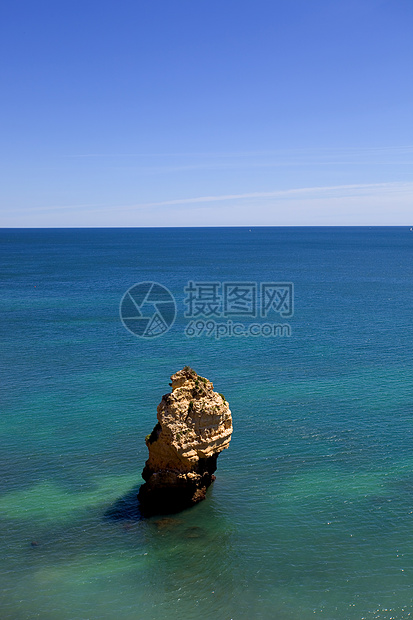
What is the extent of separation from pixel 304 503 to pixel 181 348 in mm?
32728

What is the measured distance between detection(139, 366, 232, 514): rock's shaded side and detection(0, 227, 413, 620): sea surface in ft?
3.39

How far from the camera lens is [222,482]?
108ft

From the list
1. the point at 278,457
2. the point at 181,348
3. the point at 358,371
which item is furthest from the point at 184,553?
the point at 181,348

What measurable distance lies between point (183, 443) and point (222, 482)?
17.8ft

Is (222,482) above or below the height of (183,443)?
below

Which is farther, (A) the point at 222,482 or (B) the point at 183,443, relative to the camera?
(A) the point at 222,482

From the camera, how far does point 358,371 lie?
52.1 meters

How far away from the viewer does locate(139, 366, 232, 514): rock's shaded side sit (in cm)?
2912

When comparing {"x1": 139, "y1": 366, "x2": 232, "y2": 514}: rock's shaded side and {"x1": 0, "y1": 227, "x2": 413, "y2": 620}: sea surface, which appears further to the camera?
{"x1": 139, "y1": 366, "x2": 232, "y2": 514}: rock's shaded side

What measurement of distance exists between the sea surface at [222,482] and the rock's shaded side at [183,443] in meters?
1.03

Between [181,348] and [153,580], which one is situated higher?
[181,348]

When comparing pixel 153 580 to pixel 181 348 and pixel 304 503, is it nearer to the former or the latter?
pixel 304 503

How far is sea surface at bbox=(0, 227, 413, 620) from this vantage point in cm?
2397

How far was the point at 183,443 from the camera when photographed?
29.1 m
